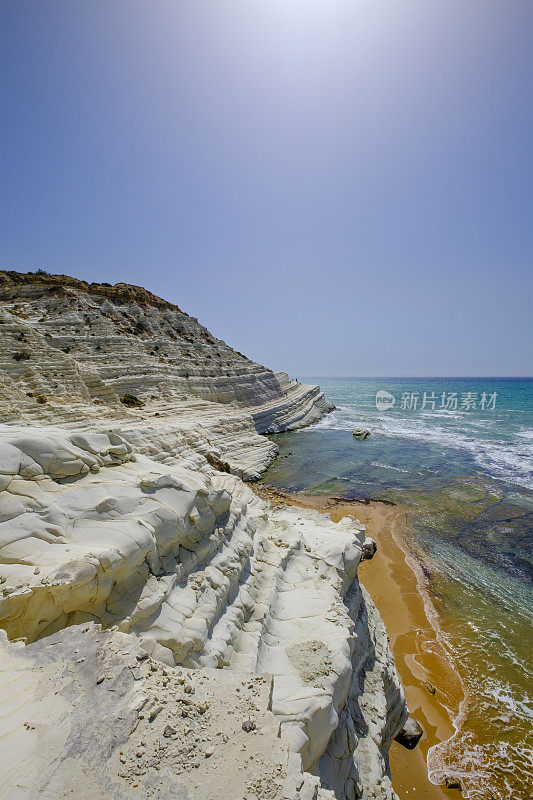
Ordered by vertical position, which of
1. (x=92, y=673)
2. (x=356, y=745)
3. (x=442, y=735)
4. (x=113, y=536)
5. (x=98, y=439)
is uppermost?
(x=98, y=439)

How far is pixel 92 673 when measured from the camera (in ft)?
10.6

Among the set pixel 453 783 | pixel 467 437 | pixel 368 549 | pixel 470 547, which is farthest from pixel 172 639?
pixel 467 437

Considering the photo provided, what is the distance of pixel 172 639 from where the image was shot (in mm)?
4645

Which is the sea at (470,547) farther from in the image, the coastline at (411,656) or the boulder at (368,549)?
the boulder at (368,549)

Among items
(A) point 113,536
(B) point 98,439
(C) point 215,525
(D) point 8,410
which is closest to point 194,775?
(A) point 113,536

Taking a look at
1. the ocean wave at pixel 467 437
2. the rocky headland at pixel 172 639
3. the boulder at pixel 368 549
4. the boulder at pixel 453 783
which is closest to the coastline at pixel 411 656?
the boulder at pixel 453 783

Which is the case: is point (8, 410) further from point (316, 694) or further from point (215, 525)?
point (316, 694)

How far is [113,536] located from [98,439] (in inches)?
113

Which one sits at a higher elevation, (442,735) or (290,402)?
(290,402)

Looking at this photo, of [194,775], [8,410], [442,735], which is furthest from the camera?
[8,410]

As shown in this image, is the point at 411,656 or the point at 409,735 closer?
the point at 409,735

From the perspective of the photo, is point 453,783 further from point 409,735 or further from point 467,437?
point 467,437

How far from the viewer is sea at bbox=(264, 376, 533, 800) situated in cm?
654

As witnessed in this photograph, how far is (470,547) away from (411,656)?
21.6ft
